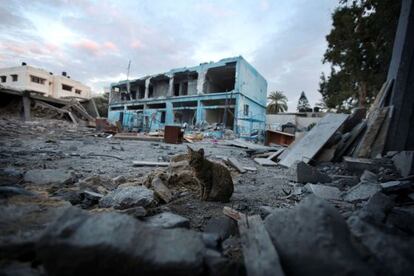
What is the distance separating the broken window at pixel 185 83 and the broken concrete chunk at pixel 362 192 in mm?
21179

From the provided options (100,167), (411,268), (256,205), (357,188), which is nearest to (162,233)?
(411,268)

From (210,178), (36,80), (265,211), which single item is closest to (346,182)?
(265,211)

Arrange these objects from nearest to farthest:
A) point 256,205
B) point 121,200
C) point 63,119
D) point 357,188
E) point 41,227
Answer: point 41,227, point 121,200, point 256,205, point 357,188, point 63,119

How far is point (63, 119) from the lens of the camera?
1505 cm

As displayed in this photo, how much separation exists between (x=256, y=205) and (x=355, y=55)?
12.4 m

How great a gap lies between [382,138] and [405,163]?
151cm

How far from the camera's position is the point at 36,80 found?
3262cm

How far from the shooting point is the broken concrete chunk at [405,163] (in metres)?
2.91

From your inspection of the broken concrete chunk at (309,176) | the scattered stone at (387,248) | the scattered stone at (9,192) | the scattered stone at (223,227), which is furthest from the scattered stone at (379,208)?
the scattered stone at (9,192)

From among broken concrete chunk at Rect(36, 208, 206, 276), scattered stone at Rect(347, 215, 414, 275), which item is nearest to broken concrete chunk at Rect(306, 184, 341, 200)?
scattered stone at Rect(347, 215, 414, 275)

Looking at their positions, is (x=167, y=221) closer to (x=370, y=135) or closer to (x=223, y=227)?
(x=223, y=227)

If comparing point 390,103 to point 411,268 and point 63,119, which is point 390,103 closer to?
point 411,268

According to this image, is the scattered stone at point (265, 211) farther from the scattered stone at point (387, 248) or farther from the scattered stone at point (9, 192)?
the scattered stone at point (9, 192)

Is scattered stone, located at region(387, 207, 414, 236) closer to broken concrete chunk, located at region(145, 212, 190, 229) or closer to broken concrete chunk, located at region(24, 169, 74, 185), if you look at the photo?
broken concrete chunk, located at region(145, 212, 190, 229)
